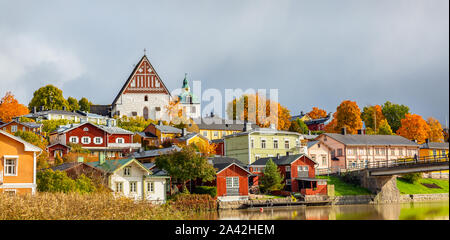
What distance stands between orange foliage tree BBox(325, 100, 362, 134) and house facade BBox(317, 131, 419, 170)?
43.8 ft

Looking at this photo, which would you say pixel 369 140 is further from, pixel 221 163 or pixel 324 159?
pixel 221 163

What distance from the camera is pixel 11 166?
110 ft

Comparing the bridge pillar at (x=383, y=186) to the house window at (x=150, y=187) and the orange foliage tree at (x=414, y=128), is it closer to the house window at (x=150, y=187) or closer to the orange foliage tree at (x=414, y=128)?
the house window at (x=150, y=187)

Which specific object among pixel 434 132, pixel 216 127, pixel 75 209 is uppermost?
pixel 216 127

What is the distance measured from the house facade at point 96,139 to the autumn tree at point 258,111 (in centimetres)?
2761

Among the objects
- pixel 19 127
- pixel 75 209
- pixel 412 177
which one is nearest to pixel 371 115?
pixel 412 177

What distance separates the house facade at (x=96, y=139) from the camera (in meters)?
65.6

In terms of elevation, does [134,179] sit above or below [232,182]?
above

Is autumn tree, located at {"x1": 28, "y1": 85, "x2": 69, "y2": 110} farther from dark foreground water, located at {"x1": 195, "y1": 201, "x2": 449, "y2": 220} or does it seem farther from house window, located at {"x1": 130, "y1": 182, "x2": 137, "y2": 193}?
dark foreground water, located at {"x1": 195, "y1": 201, "x2": 449, "y2": 220}

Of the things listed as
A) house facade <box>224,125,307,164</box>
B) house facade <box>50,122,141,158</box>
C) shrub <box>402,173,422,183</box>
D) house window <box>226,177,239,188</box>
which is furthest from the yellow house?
house window <box>226,177,239,188</box>

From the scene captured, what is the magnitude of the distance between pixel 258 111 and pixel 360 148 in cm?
2511

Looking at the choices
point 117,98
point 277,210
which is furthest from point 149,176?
point 117,98

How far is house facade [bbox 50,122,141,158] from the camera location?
65.6 m
